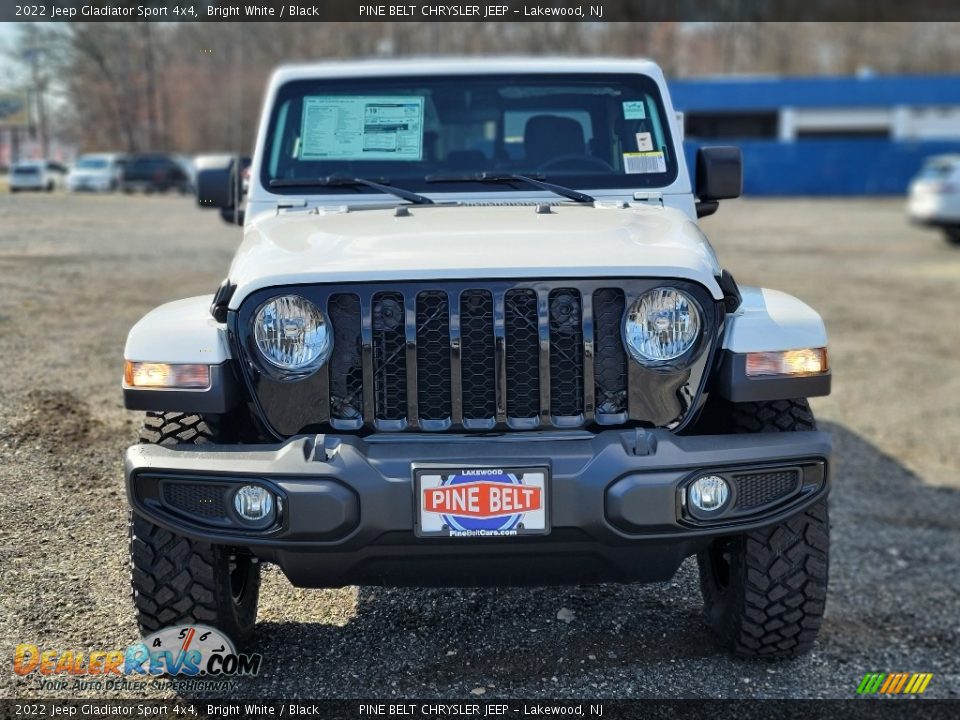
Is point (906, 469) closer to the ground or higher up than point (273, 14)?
closer to the ground

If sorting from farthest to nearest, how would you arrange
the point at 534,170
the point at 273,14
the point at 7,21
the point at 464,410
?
1. the point at 273,14
2. the point at 7,21
3. the point at 534,170
4. the point at 464,410

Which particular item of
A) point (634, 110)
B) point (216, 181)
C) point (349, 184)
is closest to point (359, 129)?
point (349, 184)

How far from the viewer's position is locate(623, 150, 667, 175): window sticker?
4.48 meters

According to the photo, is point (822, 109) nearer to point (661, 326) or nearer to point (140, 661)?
point (661, 326)

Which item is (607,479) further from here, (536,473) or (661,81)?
(661,81)

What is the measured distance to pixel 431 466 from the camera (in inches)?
118

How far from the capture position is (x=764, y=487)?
125 inches

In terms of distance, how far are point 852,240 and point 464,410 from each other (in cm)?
2054

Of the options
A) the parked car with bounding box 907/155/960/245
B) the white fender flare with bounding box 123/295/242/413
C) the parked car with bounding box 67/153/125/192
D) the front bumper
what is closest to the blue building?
the parked car with bounding box 907/155/960/245

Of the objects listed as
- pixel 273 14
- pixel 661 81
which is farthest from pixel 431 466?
pixel 273 14

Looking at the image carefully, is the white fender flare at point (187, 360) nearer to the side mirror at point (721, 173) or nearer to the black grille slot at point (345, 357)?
the black grille slot at point (345, 357)

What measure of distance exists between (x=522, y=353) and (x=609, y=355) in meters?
0.27

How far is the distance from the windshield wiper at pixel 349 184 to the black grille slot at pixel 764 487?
1791mm

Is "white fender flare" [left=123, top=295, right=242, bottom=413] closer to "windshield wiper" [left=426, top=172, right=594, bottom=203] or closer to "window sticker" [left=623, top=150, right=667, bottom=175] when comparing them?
"windshield wiper" [left=426, top=172, right=594, bottom=203]
